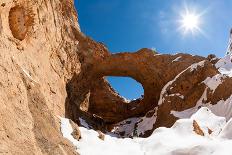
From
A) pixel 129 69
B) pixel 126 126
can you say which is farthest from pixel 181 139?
pixel 129 69

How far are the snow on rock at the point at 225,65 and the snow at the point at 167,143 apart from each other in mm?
9508

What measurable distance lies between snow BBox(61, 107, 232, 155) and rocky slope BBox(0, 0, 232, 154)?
131cm

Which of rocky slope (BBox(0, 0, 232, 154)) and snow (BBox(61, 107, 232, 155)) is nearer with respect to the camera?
rocky slope (BBox(0, 0, 232, 154))

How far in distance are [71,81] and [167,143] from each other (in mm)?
19085

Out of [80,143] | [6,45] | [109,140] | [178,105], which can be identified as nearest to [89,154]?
[80,143]

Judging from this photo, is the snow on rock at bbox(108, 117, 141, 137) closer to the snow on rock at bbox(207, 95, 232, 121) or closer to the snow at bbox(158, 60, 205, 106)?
the snow at bbox(158, 60, 205, 106)

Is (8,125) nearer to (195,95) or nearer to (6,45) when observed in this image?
(6,45)

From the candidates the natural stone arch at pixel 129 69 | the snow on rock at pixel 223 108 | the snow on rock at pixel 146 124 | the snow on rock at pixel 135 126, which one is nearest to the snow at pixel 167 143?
the snow on rock at pixel 223 108

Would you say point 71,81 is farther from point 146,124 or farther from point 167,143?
point 167,143

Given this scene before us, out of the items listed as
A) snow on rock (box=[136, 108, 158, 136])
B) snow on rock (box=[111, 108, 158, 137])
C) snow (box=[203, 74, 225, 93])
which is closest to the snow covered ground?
snow (box=[203, 74, 225, 93])

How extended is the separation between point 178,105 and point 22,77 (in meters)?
20.8

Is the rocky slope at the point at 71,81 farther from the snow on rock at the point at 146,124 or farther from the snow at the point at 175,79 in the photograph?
the snow at the point at 175,79

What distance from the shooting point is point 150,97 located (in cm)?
4762

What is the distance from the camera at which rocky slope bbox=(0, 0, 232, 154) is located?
1859 centimetres
